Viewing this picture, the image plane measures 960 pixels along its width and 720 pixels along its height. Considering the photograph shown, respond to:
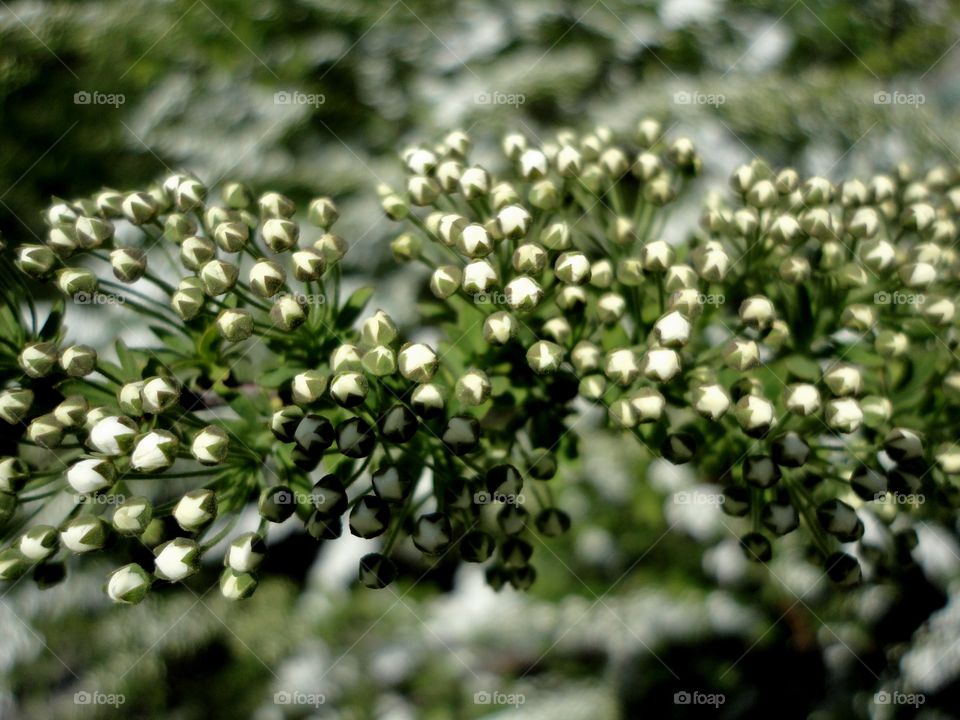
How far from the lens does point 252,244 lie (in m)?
1.28

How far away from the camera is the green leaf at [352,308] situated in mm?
1243

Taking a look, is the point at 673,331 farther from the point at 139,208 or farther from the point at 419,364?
the point at 139,208

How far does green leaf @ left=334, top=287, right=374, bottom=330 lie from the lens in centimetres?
124

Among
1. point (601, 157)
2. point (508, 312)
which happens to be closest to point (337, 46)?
point (601, 157)

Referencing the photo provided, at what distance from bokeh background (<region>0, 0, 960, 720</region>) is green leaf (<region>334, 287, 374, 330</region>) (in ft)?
3.07

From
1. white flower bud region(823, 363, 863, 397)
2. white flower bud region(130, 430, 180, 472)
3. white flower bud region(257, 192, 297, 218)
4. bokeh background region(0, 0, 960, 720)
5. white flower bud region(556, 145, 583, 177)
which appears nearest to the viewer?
white flower bud region(130, 430, 180, 472)

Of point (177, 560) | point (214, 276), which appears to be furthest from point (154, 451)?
point (214, 276)

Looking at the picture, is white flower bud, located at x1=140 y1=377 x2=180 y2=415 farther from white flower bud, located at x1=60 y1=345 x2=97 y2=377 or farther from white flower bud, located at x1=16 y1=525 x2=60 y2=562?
white flower bud, located at x1=16 y1=525 x2=60 y2=562

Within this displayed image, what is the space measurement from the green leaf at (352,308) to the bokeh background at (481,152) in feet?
3.07

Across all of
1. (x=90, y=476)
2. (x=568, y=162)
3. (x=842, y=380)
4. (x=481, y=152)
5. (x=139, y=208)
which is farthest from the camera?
(x=481, y=152)

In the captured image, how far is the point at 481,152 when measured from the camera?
239cm

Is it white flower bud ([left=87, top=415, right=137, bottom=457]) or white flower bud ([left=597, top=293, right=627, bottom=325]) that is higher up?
white flower bud ([left=597, top=293, right=627, bottom=325])

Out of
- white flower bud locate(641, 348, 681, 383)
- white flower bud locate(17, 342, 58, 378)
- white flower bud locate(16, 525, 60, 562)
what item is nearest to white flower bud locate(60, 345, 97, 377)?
white flower bud locate(17, 342, 58, 378)

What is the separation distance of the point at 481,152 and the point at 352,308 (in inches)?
51.4
